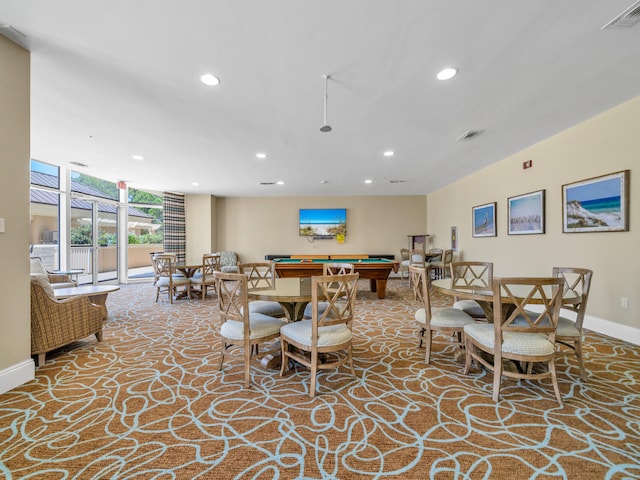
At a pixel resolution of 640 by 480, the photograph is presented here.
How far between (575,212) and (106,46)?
5784mm

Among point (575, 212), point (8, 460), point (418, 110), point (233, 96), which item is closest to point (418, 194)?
point (575, 212)

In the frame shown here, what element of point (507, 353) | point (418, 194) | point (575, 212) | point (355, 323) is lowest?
point (355, 323)

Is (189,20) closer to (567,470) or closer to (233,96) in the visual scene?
(233,96)

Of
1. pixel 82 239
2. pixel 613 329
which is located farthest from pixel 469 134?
pixel 82 239

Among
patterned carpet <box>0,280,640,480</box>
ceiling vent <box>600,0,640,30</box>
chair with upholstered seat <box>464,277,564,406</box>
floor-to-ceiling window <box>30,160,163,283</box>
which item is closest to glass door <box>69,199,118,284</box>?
floor-to-ceiling window <box>30,160,163,283</box>

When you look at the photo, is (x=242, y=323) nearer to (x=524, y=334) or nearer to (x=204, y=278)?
(x=524, y=334)

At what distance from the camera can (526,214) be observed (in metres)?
4.58

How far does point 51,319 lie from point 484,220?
23.5 feet

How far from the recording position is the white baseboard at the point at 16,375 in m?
2.15

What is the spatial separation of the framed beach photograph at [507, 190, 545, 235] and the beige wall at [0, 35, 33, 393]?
6542 millimetres

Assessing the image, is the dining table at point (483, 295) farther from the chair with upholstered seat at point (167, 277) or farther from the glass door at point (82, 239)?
the glass door at point (82, 239)

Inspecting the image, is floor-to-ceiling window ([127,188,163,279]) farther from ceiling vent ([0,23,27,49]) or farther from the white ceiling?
ceiling vent ([0,23,27,49])

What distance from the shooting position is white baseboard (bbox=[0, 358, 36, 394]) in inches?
84.7

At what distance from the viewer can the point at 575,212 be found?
3732 mm
